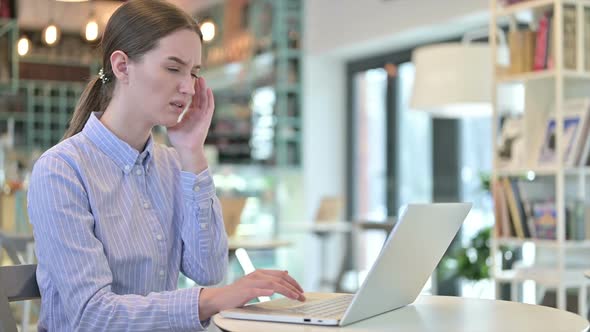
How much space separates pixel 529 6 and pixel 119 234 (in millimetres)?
2865

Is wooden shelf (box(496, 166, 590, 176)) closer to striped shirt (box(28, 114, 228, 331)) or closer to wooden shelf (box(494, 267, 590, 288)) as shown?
wooden shelf (box(494, 267, 590, 288))

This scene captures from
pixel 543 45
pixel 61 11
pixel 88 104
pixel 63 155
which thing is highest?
pixel 61 11

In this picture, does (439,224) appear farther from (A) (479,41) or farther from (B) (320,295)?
(A) (479,41)

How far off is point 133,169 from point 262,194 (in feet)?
23.4

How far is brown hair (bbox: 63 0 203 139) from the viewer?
163 centimetres

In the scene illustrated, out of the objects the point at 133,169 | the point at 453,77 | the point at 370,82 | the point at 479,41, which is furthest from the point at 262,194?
the point at 133,169

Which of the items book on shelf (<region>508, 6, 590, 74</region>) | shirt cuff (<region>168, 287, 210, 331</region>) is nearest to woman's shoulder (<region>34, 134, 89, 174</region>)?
shirt cuff (<region>168, 287, 210, 331</region>)

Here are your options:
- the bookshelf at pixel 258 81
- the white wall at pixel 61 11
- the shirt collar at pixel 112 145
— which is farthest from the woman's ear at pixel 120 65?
the white wall at pixel 61 11

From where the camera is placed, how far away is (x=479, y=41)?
7160 millimetres

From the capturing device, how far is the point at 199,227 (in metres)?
1.73

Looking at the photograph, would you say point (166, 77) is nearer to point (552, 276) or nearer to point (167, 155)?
point (167, 155)

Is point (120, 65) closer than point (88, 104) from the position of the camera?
Yes

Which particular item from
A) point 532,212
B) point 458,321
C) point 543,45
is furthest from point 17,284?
point 543,45

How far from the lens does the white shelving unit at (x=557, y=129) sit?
12.1ft
